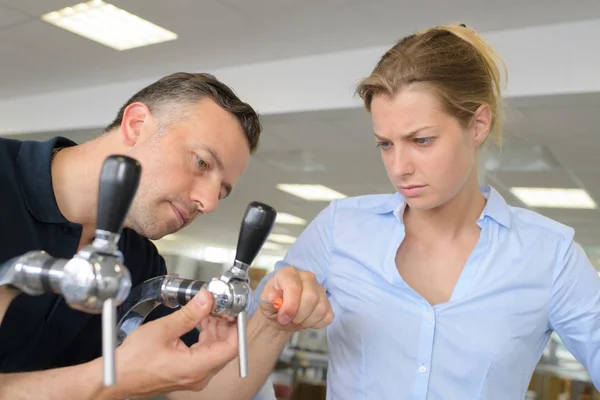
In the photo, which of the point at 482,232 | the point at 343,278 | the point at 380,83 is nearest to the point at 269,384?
the point at 343,278

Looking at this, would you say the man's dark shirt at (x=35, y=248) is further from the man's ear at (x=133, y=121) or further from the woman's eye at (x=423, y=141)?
the woman's eye at (x=423, y=141)

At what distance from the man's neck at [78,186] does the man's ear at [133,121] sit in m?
0.07

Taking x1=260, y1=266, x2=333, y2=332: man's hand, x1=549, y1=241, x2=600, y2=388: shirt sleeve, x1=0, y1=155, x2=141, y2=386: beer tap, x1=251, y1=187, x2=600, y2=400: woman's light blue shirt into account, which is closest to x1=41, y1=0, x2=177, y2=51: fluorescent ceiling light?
x1=251, y1=187, x2=600, y2=400: woman's light blue shirt

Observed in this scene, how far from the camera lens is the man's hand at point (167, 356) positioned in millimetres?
921

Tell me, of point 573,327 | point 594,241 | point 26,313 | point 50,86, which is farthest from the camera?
point 594,241

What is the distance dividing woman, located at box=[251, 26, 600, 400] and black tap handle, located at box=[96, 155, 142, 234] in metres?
0.80

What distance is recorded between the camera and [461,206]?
1510 millimetres

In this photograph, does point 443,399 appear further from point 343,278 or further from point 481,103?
point 481,103

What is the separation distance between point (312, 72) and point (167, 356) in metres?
3.93

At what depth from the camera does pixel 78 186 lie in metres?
1.35

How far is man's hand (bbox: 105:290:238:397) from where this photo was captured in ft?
3.02

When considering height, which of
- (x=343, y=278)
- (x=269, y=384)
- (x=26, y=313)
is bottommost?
(x=269, y=384)

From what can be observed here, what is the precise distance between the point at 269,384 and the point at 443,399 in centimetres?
39

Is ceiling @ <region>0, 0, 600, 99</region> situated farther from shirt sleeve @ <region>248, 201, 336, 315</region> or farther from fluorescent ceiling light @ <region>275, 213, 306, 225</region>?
fluorescent ceiling light @ <region>275, 213, 306, 225</region>
